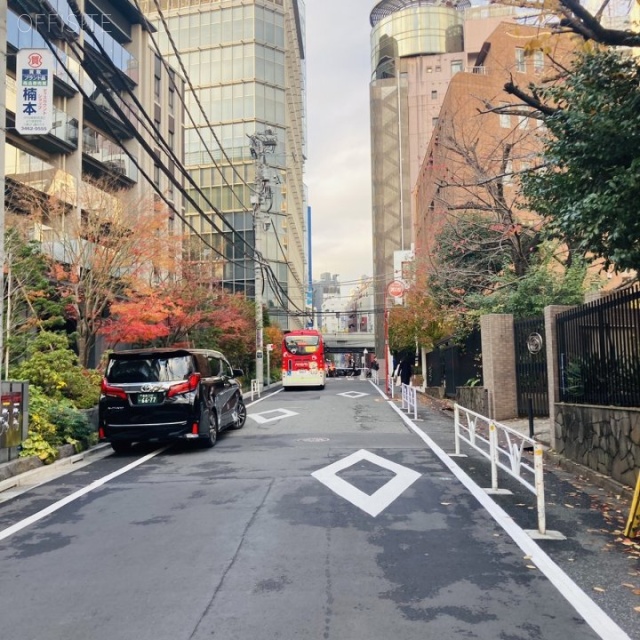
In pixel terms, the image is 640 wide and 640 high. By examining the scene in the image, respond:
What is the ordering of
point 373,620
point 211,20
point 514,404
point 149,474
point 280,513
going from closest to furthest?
1. point 373,620
2. point 280,513
3. point 149,474
4. point 514,404
5. point 211,20

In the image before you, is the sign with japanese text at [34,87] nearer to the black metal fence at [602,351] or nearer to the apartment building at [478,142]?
the black metal fence at [602,351]

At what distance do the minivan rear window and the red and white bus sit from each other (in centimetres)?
2271

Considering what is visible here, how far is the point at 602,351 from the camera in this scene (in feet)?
30.7

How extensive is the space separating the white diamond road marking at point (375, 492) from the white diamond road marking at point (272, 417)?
7192mm

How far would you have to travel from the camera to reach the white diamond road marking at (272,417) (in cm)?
1775

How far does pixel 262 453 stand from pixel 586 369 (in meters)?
5.76

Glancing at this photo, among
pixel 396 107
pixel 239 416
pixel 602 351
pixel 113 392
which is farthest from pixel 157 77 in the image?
pixel 396 107

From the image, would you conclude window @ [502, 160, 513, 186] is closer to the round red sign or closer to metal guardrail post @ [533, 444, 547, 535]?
metal guardrail post @ [533, 444, 547, 535]

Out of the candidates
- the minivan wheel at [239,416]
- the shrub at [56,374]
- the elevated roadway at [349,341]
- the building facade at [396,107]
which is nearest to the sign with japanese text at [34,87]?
the shrub at [56,374]

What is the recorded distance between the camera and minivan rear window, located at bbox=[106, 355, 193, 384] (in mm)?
11672

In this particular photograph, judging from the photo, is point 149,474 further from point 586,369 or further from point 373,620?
point 586,369

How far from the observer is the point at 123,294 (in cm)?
2097

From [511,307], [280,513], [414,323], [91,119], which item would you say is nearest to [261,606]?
[280,513]

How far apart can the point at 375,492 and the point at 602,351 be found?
13.7 ft
